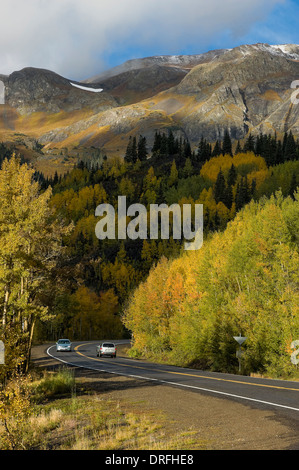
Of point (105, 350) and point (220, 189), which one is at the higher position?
point (220, 189)

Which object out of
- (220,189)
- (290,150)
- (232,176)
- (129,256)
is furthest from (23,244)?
(290,150)

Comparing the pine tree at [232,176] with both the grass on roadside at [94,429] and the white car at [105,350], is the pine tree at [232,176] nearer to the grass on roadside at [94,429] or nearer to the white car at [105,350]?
the white car at [105,350]

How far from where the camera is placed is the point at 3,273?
17.1 metres

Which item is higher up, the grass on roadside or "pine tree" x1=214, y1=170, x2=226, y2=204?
"pine tree" x1=214, y1=170, x2=226, y2=204

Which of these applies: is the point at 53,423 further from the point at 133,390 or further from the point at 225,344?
the point at 225,344

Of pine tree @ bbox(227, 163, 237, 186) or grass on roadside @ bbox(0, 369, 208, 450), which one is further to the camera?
pine tree @ bbox(227, 163, 237, 186)

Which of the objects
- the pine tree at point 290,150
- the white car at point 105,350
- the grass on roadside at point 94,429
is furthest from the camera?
the pine tree at point 290,150

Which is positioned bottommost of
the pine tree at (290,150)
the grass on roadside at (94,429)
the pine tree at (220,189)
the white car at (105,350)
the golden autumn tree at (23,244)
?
the white car at (105,350)

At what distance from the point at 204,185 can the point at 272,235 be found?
14150 centimetres

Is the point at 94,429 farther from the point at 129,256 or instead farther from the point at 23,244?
the point at 129,256

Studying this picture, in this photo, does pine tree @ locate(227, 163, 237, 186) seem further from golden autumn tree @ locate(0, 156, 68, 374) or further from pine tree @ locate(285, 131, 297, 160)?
golden autumn tree @ locate(0, 156, 68, 374)

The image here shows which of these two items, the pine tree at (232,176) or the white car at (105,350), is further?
the pine tree at (232,176)

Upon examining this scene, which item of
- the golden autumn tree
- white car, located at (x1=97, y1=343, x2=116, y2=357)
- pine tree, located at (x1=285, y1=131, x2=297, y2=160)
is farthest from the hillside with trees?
white car, located at (x1=97, y1=343, x2=116, y2=357)

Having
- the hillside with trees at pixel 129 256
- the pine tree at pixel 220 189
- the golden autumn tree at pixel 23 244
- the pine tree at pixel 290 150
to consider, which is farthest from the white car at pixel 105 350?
the pine tree at pixel 290 150
